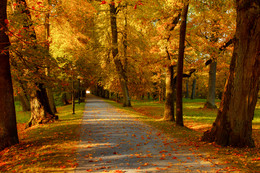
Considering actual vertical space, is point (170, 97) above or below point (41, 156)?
above

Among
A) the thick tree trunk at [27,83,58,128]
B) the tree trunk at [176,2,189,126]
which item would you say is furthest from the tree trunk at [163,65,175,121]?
the thick tree trunk at [27,83,58,128]

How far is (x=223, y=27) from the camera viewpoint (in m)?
15.4

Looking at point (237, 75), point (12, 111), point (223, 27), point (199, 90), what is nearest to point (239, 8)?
point (237, 75)

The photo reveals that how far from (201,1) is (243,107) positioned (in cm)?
630

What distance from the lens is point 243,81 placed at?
6.79 metres

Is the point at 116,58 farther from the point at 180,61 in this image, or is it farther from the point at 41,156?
the point at 41,156

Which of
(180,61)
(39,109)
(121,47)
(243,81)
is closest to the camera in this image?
(243,81)

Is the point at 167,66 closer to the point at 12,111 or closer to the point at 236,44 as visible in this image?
the point at 236,44

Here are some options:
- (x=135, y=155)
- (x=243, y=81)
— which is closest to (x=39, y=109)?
(x=135, y=155)

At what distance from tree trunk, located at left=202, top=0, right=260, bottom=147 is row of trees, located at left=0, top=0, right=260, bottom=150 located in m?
0.03

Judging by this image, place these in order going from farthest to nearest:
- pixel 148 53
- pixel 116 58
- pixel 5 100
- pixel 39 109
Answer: pixel 116 58 → pixel 148 53 → pixel 39 109 → pixel 5 100

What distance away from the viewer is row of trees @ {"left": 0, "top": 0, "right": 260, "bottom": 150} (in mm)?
6906

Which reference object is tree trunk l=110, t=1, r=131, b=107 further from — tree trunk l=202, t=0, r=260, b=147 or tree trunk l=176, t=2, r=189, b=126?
tree trunk l=202, t=0, r=260, b=147

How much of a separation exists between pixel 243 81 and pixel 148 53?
11.2 m
